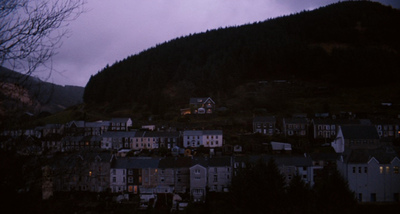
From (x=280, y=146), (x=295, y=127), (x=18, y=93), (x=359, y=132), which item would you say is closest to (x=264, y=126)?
(x=295, y=127)

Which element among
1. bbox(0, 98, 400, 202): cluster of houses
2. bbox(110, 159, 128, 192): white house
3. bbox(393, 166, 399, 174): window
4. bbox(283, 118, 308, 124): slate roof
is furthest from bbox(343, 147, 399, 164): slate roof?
bbox(110, 159, 128, 192): white house

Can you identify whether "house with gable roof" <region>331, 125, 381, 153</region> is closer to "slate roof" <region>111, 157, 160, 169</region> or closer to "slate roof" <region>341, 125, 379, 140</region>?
"slate roof" <region>341, 125, 379, 140</region>

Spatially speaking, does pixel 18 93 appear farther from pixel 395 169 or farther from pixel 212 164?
pixel 395 169

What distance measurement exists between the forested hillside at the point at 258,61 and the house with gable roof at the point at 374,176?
119ft

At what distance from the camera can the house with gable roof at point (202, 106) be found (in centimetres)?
5334

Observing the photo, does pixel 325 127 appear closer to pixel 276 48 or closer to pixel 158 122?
pixel 158 122

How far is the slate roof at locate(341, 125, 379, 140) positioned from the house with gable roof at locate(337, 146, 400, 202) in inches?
351

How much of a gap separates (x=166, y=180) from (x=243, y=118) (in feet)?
71.9

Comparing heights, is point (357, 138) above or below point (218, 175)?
above

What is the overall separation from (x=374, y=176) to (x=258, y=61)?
5813 cm

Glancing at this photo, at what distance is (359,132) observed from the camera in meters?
32.0

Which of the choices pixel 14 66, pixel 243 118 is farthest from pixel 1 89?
pixel 243 118

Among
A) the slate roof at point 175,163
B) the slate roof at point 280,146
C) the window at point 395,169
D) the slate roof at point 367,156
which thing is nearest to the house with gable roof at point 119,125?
the slate roof at point 175,163

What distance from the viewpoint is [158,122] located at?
44938 millimetres
